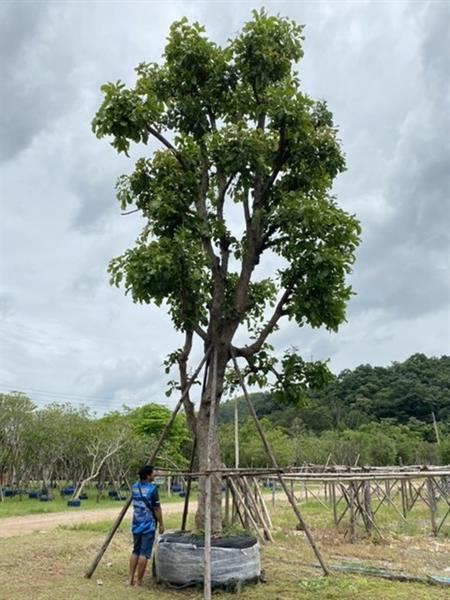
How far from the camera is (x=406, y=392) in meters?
63.9

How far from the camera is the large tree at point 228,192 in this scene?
7.69 metres

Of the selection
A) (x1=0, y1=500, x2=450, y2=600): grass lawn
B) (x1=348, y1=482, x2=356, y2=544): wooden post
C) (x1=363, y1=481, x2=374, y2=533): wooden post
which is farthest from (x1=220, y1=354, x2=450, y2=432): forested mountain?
(x1=0, y1=500, x2=450, y2=600): grass lawn

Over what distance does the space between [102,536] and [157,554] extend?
17.3ft

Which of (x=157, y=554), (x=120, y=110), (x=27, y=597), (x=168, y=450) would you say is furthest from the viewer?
(x=168, y=450)

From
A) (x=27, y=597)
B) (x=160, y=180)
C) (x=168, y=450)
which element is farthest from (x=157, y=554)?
(x=168, y=450)

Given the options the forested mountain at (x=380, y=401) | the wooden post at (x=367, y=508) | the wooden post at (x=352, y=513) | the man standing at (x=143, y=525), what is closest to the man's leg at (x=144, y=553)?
the man standing at (x=143, y=525)

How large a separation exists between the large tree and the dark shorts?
2.94ft

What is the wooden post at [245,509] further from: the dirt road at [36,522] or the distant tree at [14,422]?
the distant tree at [14,422]

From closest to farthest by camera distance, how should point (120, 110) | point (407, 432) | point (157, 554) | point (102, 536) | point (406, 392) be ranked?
point (157, 554)
point (120, 110)
point (102, 536)
point (407, 432)
point (406, 392)

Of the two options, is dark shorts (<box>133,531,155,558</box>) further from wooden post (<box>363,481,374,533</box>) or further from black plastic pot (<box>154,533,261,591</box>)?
wooden post (<box>363,481,374,533</box>)

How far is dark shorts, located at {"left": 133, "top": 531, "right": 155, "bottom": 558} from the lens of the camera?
23.2 feet

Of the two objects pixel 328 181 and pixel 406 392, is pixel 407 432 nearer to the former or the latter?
pixel 406 392

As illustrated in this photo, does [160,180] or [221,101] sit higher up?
[221,101]

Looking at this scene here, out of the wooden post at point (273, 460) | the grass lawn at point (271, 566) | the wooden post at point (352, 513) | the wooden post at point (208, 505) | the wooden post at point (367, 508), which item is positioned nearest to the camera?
the wooden post at point (208, 505)
